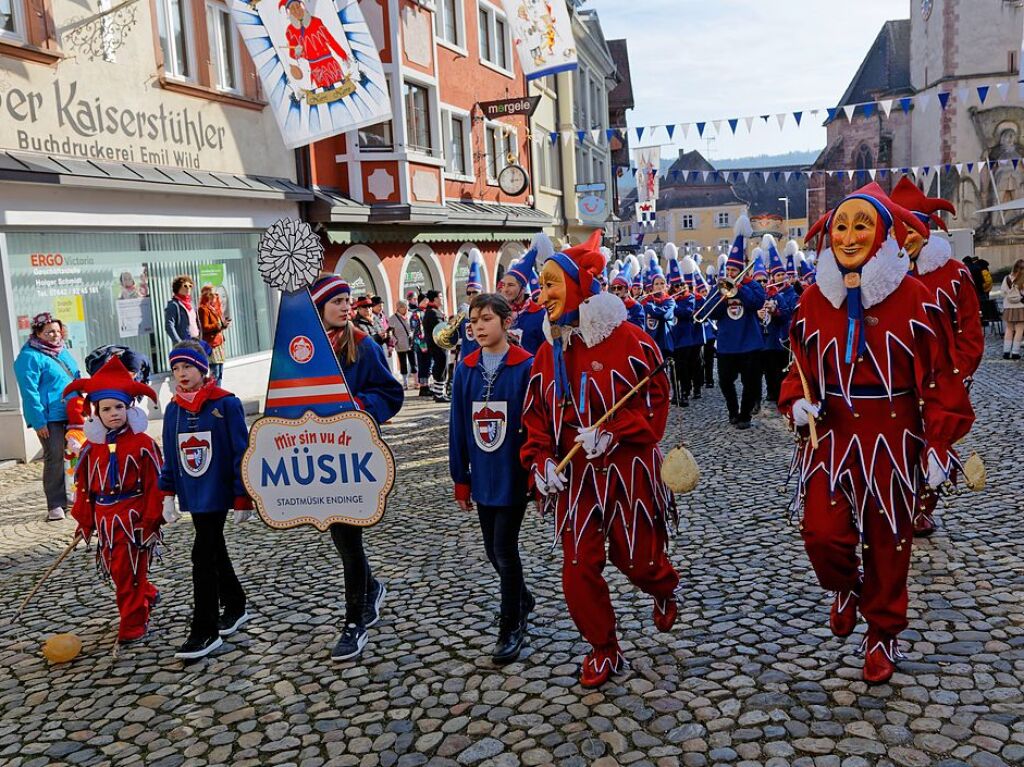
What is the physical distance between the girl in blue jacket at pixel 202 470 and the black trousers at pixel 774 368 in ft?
25.6

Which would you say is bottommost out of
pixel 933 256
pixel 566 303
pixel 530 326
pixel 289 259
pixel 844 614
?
pixel 844 614

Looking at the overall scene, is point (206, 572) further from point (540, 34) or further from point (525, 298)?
point (540, 34)

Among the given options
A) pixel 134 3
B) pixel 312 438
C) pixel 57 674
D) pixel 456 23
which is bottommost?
pixel 57 674

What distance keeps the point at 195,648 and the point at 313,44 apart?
8865 mm

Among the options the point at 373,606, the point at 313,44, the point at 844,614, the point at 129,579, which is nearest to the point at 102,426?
the point at 129,579

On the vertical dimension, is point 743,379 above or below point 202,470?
below

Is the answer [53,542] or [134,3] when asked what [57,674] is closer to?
[53,542]

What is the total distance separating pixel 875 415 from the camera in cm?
390

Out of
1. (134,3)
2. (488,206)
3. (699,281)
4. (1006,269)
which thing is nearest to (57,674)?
(134,3)

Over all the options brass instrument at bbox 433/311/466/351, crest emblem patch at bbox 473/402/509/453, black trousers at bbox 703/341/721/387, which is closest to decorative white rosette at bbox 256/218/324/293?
crest emblem patch at bbox 473/402/509/453

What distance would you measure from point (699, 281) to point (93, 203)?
27.2ft

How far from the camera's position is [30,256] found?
35.5 feet

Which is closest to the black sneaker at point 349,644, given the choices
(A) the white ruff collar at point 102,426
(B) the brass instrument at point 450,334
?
(A) the white ruff collar at point 102,426

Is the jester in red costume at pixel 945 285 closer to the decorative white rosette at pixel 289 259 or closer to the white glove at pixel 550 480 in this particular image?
the white glove at pixel 550 480
